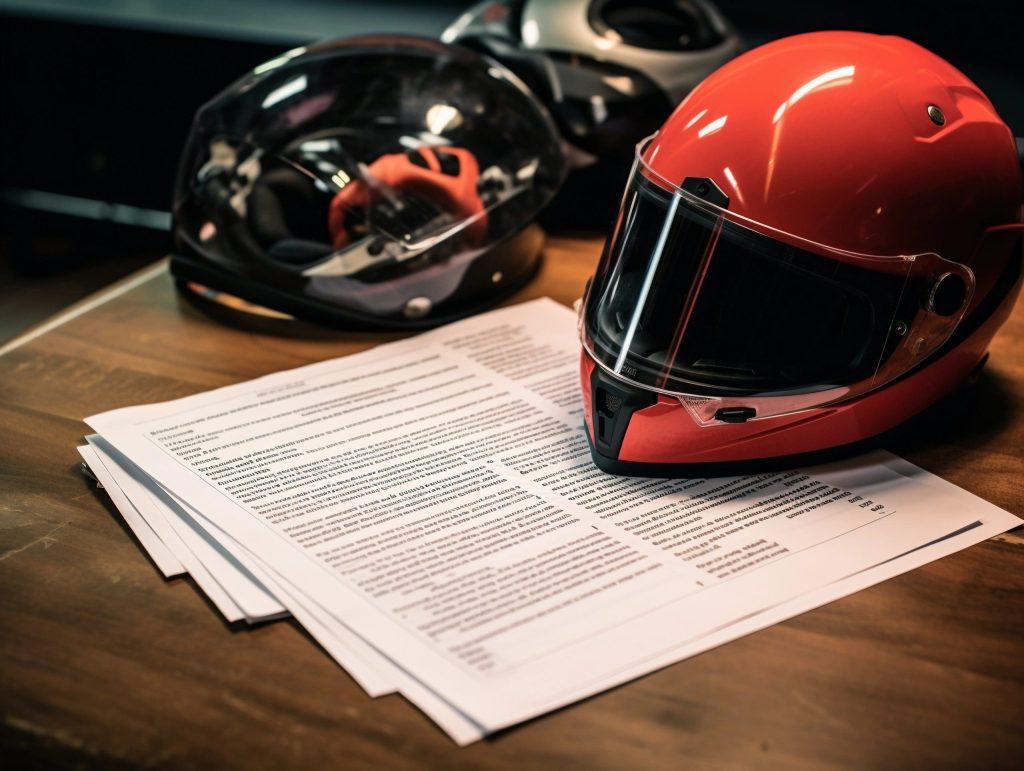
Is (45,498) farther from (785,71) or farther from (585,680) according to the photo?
(785,71)

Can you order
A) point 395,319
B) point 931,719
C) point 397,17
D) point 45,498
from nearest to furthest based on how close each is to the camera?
point 931,719 → point 45,498 → point 395,319 → point 397,17

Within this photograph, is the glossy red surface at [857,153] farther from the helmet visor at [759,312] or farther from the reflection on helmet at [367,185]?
the reflection on helmet at [367,185]

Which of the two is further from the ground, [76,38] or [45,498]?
[76,38]

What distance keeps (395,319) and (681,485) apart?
30 centimetres

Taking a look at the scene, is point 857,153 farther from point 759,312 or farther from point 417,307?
point 417,307

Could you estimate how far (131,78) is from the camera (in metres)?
1.45

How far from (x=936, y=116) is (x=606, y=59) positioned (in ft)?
1.32

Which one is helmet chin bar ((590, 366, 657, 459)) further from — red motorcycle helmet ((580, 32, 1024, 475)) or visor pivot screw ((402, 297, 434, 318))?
visor pivot screw ((402, 297, 434, 318))

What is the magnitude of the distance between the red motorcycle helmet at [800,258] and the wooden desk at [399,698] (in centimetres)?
12

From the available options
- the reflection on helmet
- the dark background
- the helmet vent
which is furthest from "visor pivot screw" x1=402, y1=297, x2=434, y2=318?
the dark background

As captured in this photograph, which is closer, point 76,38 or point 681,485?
point 681,485

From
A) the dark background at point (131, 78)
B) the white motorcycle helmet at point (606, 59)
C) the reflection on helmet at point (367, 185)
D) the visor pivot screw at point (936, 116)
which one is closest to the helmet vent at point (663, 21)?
the white motorcycle helmet at point (606, 59)

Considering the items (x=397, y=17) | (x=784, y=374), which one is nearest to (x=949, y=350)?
(x=784, y=374)

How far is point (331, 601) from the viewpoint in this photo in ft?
1.71
